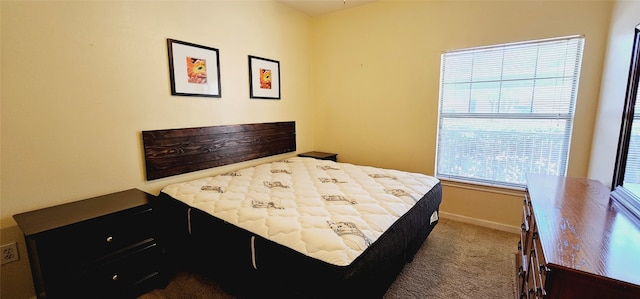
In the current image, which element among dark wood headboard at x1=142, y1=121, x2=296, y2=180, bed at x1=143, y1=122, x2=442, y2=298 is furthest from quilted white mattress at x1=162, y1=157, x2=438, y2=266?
dark wood headboard at x1=142, y1=121, x2=296, y2=180

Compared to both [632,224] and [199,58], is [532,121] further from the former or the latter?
[199,58]

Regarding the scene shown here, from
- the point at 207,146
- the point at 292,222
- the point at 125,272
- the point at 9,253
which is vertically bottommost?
the point at 125,272

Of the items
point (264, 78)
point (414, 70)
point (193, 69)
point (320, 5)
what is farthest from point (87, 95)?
point (414, 70)

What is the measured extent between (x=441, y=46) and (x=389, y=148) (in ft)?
4.25

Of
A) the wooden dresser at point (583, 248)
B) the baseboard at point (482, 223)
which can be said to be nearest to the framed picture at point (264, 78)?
the baseboard at point (482, 223)

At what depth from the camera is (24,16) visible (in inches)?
64.9

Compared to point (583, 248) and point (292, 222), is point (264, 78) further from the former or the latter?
point (583, 248)

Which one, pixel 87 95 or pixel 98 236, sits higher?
pixel 87 95

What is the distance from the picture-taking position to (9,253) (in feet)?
5.59

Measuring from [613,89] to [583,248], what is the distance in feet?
5.75

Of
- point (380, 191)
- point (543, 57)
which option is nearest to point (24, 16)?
point (380, 191)

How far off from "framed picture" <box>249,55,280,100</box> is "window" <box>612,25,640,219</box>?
9.99ft

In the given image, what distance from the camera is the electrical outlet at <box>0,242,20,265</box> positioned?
168 centimetres

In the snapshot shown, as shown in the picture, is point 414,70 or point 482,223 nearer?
point 482,223
